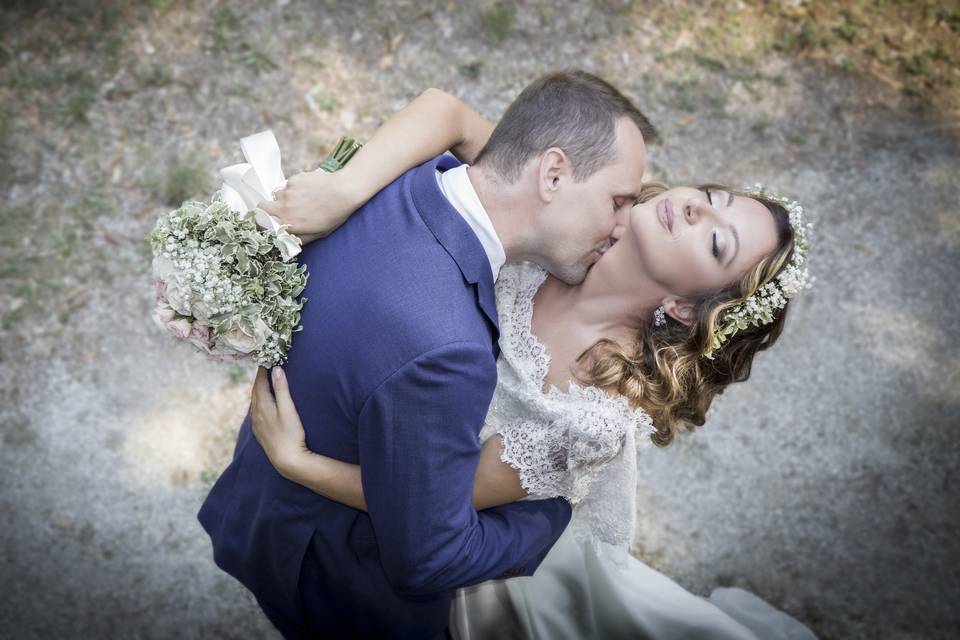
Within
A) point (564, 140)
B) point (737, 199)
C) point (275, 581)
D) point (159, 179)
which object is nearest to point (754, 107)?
point (737, 199)

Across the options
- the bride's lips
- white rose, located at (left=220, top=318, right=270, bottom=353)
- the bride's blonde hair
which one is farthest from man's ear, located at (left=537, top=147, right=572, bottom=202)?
white rose, located at (left=220, top=318, right=270, bottom=353)

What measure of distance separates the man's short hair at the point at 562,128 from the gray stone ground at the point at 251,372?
7.90 ft

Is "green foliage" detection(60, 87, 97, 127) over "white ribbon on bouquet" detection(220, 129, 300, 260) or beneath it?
beneath

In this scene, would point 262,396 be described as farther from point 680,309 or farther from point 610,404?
point 680,309

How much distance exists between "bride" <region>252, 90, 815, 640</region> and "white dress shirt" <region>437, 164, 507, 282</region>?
0.76ft

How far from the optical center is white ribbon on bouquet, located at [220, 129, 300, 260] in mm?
2493

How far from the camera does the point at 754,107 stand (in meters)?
5.25

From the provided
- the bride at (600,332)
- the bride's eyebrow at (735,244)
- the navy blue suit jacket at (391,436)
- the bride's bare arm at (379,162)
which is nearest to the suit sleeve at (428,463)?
the navy blue suit jacket at (391,436)

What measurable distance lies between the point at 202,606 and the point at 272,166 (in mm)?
2636

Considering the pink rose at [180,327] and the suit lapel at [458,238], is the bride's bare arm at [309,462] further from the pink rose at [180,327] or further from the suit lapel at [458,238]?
the suit lapel at [458,238]

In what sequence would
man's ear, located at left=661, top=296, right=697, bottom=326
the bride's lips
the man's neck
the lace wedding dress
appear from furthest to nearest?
man's ear, located at left=661, top=296, right=697, bottom=326
the bride's lips
the lace wedding dress
the man's neck

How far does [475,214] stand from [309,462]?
39.6 inches

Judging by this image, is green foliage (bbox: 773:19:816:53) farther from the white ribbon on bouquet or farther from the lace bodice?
the white ribbon on bouquet

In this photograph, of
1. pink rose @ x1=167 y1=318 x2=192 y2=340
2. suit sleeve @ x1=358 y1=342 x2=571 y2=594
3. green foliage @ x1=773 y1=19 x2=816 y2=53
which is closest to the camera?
suit sleeve @ x1=358 y1=342 x2=571 y2=594
